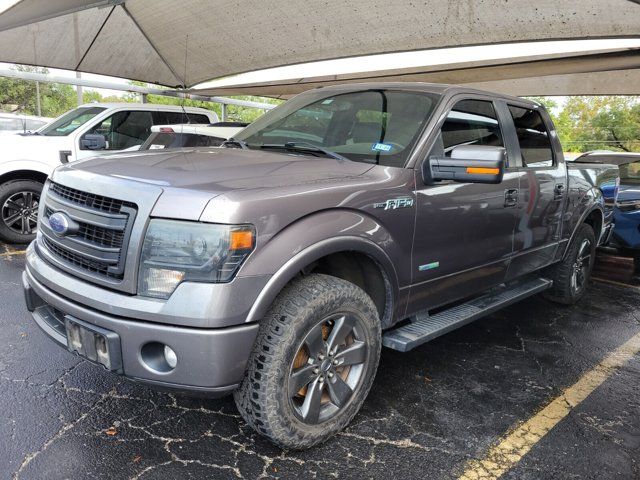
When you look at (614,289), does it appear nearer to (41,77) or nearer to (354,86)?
(354,86)

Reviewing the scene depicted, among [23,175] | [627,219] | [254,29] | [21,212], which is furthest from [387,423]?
[254,29]

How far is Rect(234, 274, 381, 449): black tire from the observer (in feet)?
7.45

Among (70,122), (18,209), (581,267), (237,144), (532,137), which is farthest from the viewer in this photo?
(70,122)

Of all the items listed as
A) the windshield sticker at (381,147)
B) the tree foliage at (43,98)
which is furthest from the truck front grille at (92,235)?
the tree foliage at (43,98)

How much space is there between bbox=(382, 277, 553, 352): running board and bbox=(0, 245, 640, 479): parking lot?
16.6 inches

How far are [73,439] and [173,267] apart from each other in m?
1.19

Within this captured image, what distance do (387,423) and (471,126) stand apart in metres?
2.02

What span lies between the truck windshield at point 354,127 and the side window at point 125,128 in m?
4.45

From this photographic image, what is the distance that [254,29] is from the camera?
8312mm

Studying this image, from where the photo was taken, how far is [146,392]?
3051mm

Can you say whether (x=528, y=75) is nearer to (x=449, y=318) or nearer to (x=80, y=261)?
(x=449, y=318)

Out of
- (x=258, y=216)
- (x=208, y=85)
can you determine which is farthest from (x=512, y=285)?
(x=208, y=85)

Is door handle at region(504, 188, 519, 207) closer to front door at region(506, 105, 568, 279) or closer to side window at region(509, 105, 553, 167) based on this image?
front door at region(506, 105, 568, 279)

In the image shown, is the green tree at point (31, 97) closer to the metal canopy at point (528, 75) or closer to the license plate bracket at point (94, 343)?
the metal canopy at point (528, 75)
